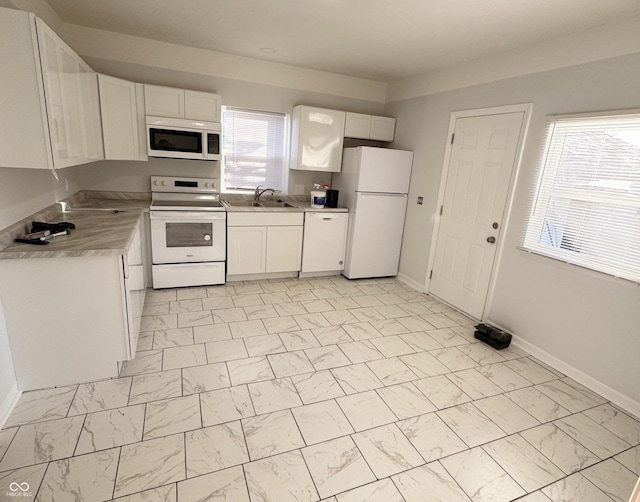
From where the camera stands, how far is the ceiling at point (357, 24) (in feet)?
7.88

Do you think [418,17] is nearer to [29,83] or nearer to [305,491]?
[29,83]

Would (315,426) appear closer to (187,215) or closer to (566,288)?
(566,288)

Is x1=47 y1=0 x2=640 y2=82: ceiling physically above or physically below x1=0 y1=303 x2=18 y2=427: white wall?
above

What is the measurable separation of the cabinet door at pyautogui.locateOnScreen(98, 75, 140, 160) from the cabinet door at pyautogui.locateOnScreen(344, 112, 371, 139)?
2455 mm

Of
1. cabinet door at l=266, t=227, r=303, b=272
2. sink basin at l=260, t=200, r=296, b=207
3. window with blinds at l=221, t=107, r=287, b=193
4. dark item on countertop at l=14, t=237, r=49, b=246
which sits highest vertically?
window with blinds at l=221, t=107, r=287, b=193

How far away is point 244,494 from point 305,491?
0.28 m

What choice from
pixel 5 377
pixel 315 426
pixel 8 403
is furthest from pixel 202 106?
pixel 315 426

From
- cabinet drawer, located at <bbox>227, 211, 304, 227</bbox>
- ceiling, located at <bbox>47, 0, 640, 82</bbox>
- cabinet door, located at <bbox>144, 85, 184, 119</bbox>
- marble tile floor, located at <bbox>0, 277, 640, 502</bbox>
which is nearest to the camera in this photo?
marble tile floor, located at <bbox>0, 277, 640, 502</bbox>

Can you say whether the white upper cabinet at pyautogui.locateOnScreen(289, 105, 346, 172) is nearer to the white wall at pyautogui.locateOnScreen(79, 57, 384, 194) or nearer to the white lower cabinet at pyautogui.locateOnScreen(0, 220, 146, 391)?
the white wall at pyautogui.locateOnScreen(79, 57, 384, 194)

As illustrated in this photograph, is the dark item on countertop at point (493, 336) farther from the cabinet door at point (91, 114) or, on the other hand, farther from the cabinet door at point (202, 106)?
the cabinet door at point (91, 114)

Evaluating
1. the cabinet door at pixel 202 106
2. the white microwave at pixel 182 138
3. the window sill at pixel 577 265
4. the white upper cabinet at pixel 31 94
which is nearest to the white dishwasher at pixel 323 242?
the white microwave at pixel 182 138

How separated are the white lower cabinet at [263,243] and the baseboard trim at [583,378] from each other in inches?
101

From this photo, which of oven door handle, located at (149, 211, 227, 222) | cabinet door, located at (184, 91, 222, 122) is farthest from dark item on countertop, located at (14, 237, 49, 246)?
cabinet door, located at (184, 91, 222, 122)

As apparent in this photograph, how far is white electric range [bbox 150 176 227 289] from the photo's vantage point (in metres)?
3.69
